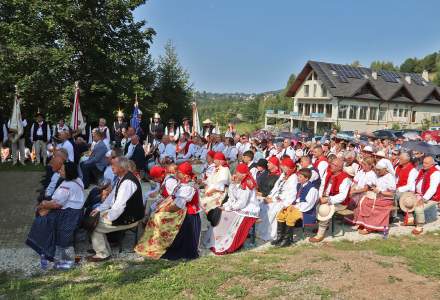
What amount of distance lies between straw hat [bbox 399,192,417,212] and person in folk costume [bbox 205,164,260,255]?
3486 mm

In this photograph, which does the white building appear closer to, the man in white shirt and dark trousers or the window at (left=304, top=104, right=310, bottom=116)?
the window at (left=304, top=104, right=310, bottom=116)

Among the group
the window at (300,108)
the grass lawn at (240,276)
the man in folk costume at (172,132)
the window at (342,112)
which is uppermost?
the window at (300,108)

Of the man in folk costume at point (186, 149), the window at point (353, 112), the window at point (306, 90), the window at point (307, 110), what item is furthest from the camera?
the window at point (307, 110)

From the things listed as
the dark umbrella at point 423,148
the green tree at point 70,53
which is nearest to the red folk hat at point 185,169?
the dark umbrella at point 423,148

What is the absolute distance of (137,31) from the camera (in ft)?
76.1

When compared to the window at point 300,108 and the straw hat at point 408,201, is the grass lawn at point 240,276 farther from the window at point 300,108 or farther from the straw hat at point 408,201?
the window at point 300,108

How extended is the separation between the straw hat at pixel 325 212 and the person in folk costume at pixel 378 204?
0.97 m

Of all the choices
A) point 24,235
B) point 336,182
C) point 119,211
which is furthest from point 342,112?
point 119,211

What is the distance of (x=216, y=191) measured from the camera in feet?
25.2

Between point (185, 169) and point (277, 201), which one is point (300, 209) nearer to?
point (277, 201)

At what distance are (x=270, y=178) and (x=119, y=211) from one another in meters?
3.83

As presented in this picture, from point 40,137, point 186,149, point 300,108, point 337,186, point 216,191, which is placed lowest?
point 216,191

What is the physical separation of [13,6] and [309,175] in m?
20.4

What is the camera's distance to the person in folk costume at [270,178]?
8.65 meters
